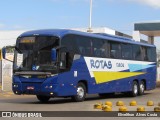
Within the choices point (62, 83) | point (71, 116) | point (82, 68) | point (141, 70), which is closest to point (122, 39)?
point (141, 70)

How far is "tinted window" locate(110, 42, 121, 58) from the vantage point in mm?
23219

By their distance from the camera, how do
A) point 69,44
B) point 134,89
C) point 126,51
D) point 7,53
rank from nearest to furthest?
point 69,44
point 7,53
point 126,51
point 134,89

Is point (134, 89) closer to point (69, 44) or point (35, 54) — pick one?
point (69, 44)

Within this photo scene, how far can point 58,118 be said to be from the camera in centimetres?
1338

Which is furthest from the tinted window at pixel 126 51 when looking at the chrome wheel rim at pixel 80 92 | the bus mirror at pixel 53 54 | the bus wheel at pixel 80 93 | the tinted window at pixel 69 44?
the bus mirror at pixel 53 54

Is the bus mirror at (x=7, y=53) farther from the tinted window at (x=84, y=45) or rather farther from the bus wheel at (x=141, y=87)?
the bus wheel at (x=141, y=87)

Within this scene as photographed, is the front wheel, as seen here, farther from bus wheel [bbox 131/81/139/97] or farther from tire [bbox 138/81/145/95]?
tire [bbox 138/81/145/95]

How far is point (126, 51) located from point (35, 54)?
295 inches

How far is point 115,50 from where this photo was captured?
23.6 meters

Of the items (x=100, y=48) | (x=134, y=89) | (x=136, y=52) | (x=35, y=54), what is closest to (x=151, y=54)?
(x=136, y=52)

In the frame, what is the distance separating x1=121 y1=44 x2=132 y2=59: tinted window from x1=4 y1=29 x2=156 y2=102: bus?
0.28 m

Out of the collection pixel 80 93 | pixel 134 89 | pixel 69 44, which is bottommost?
pixel 134 89

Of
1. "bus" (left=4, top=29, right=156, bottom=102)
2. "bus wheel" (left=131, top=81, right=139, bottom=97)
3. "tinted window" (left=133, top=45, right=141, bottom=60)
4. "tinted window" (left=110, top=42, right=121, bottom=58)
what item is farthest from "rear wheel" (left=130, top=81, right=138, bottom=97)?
"tinted window" (left=110, top=42, right=121, bottom=58)

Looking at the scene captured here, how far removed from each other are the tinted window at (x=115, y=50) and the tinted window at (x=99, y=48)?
28.4 inches
